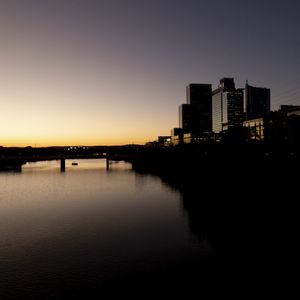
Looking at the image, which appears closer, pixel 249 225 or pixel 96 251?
pixel 96 251

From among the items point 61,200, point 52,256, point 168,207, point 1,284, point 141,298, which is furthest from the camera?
point 61,200

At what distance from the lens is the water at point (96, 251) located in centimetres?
2344

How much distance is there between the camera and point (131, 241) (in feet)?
112

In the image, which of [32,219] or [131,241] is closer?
[131,241]

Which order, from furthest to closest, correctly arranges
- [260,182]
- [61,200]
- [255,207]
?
[260,182] < [61,200] < [255,207]

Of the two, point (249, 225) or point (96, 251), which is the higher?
point (249, 225)

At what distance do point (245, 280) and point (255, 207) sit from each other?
27.3 m

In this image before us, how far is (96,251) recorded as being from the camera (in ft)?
101

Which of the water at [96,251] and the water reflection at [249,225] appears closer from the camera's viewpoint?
the water at [96,251]

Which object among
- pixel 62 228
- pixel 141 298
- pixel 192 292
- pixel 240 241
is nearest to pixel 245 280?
pixel 192 292

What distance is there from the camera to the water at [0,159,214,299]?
23.4 meters

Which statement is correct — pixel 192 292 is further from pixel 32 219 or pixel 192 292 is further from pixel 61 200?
pixel 61 200

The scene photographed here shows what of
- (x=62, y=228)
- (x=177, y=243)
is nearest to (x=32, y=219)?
(x=62, y=228)

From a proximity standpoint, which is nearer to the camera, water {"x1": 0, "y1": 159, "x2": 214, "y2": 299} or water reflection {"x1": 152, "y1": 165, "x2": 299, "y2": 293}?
water {"x1": 0, "y1": 159, "x2": 214, "y2": 299}
